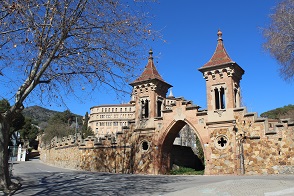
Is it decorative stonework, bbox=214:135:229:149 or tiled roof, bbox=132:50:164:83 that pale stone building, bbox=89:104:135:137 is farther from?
decorative stonework, bbox=214:135:229:149

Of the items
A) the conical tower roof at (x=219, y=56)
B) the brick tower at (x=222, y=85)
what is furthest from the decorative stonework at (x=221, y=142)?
the conical tower roof at (x=219, y=56)

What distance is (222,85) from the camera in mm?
21859

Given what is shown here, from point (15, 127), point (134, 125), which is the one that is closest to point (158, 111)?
point (134, 125)

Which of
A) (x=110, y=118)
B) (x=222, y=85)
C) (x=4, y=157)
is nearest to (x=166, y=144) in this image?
(x=222, y=85)

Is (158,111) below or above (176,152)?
above

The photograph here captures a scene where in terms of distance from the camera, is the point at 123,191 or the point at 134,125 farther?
the point at 134,125

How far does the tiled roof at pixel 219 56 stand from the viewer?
22.1 metres

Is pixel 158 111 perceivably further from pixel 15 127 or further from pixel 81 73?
pixel 15 127

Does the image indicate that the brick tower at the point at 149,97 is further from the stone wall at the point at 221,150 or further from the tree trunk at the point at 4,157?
the tree trunk at the point at 4,157

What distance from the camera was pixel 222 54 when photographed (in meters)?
22.9

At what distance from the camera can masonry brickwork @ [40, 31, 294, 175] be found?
19.4 meters

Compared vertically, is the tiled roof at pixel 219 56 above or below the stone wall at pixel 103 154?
above

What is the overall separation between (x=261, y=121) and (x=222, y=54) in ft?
19.8

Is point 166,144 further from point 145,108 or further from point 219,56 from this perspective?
point 219,56
